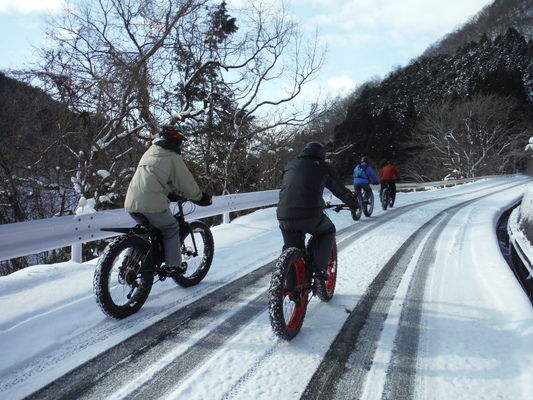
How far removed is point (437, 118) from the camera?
41.5 meters

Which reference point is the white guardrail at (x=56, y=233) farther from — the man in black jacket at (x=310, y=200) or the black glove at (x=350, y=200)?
the black glove at (x=350, y=200)

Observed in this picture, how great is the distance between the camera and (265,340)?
116 inches

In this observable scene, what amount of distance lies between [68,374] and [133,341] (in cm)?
55

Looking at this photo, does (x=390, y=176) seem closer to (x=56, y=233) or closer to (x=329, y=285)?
(x=329, y=285)

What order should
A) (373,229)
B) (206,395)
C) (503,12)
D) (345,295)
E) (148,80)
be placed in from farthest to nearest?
Result: (503,12), (148,80), (373,229), (345,295), (206,395)

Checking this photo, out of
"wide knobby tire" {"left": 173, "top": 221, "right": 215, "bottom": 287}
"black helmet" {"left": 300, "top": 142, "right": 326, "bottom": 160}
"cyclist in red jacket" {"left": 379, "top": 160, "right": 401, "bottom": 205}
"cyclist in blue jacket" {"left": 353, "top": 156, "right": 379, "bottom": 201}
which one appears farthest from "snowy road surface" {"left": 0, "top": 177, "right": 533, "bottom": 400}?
"cyclist in red jacket" {"left": 379, "top": 160, "right": 401, "bottom": 205}

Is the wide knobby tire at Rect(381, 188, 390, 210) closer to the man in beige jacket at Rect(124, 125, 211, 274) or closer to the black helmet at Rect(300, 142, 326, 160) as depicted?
the black helmet at Rect(300, 142, 326, 160)

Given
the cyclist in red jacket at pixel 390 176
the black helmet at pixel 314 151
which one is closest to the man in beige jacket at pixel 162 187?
the black helmet at pixel 314 151

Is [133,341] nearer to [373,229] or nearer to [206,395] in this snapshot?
[206,395]

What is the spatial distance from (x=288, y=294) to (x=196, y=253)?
5.95 feet

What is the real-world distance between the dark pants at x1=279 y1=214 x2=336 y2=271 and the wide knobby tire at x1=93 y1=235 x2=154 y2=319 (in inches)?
58.6

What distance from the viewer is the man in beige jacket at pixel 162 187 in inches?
138

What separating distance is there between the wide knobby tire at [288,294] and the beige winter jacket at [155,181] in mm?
1393

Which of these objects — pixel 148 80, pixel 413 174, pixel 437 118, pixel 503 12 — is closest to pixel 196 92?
pixel 148 80
